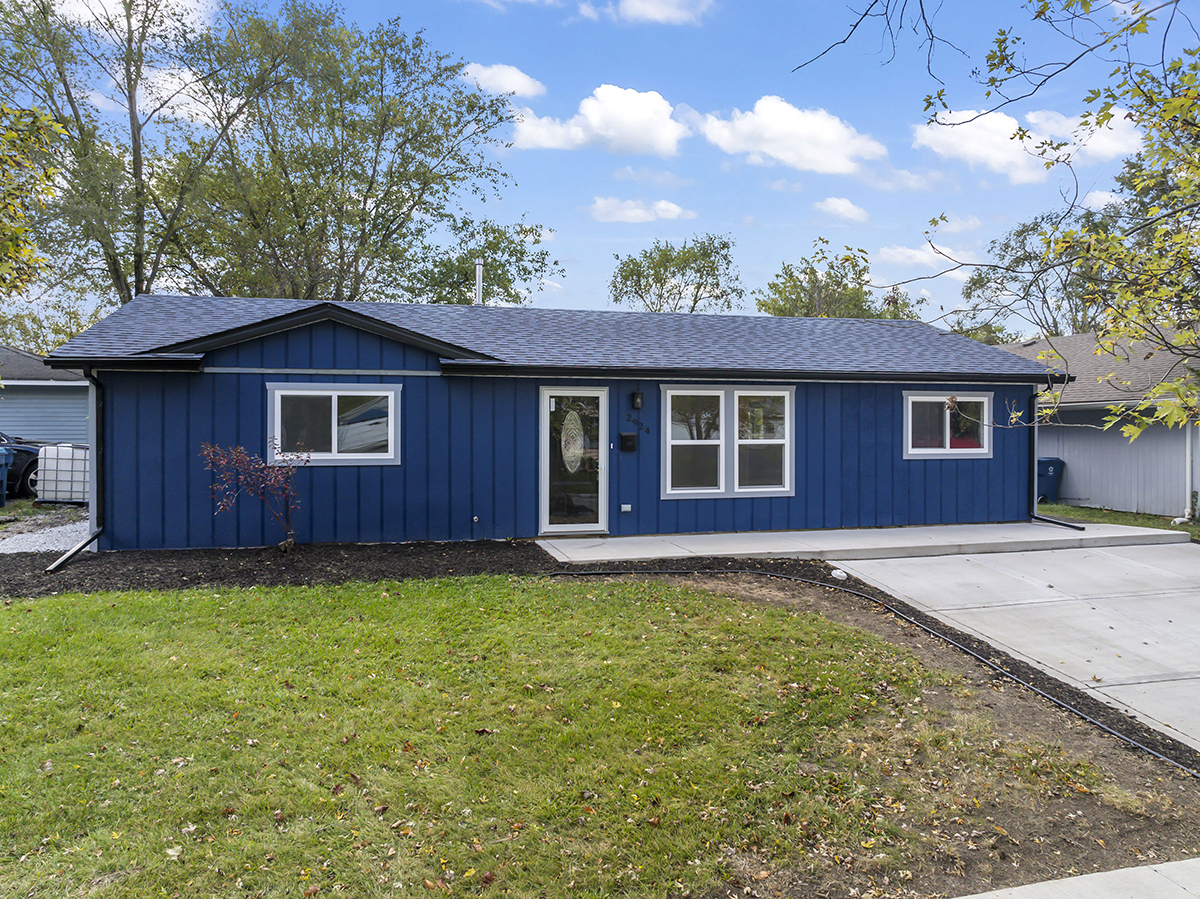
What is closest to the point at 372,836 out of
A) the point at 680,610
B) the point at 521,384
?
the point at 680,610

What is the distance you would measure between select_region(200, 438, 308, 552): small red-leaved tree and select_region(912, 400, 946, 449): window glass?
324 inches

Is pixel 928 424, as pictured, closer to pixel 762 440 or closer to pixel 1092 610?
pixel 762 440

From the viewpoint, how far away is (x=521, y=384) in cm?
909

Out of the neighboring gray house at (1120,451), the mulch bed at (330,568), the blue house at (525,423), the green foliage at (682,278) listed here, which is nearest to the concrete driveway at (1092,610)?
the mulch bed at (330,568)

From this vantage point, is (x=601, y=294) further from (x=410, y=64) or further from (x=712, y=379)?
(x=712, y=379)

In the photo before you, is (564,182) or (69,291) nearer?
(564,182)

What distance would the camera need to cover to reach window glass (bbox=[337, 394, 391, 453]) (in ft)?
27.9

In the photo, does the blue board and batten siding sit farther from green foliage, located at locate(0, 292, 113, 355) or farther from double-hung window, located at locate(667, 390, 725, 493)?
green foliage, located at locate(0, 292, 113, 355)

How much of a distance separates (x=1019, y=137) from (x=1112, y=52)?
86 cm

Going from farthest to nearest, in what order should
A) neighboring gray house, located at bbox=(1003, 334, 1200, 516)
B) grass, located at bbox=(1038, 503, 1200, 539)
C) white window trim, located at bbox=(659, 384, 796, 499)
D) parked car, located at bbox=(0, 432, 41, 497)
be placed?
1. parked car, located at bbox=(0, 432, 41, 497)
2. neighboring gray house, located at bbox=(1003, 334, 1200, 516)
3. grass, located at bbox=(1038, 503, 1200, 539)
4. white window trim, located at bbox=(659, 384, 796, 499)

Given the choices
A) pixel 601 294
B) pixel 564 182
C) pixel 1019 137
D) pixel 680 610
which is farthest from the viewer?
pixel 601 294

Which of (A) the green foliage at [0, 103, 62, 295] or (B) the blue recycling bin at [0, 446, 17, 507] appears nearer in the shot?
(A) the green foliage at [0, 103, 62, 295]

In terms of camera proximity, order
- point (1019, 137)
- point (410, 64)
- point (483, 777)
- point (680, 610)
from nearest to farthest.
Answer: point (483, 777) → point (1019, 137) → point (680, 610) → point (410, 64)

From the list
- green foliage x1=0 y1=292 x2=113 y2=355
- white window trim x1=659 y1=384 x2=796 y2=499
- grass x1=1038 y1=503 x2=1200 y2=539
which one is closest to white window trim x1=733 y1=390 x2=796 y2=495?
white window trim x1=659 y1=384 x2=796 y2=499
